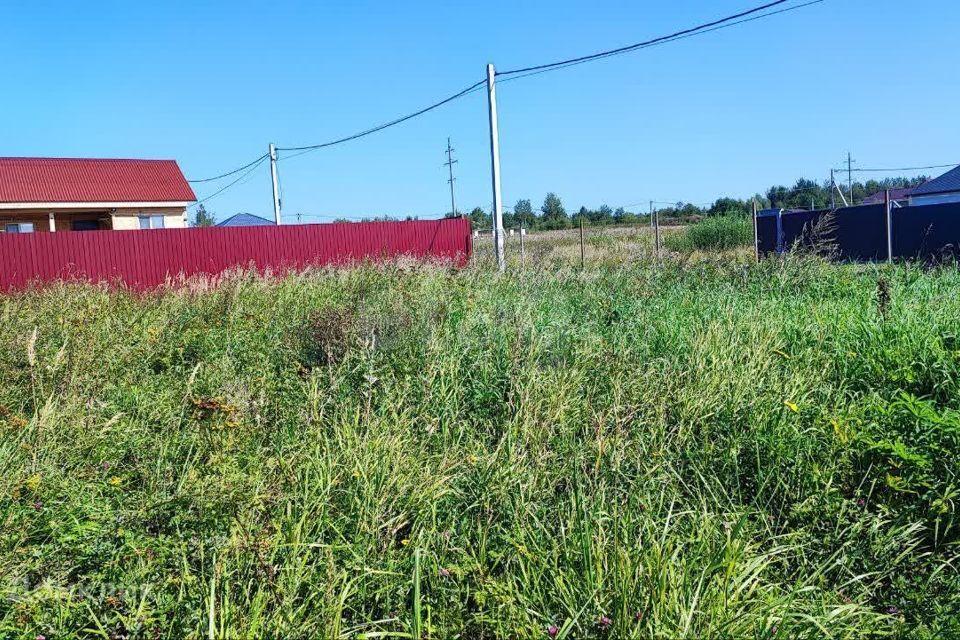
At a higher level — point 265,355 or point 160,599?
point 265,355

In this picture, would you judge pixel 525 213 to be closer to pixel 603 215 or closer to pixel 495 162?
pixel 603 215

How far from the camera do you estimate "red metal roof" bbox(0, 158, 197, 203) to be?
26.0 m

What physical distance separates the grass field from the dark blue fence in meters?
12.9

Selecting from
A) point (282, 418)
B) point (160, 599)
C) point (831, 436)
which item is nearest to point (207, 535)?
point (160, 599)

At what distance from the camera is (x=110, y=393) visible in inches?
196

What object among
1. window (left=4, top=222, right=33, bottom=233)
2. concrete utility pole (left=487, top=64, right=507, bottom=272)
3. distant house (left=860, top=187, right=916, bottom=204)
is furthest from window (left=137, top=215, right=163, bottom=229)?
distant house (left=860, top=187, right=916, bottom=204)

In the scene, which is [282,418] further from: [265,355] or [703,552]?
Answer: [703,552]

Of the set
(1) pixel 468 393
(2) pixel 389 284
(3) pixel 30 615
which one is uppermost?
(2) pixel 389 284

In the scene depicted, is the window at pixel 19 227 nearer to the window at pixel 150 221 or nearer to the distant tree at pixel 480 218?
the window at pixel 150 221

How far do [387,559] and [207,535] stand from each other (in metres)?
0.70

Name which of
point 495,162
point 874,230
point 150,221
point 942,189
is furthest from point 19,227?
point 942,189

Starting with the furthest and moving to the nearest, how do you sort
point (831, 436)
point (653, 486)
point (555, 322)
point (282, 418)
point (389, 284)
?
point (389, 284) → point (555, 322) → point (282, 418) → point (831, 436) → point (653, 486)

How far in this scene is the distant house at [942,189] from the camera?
1282 inches

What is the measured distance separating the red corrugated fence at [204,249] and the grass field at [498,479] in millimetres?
8855
